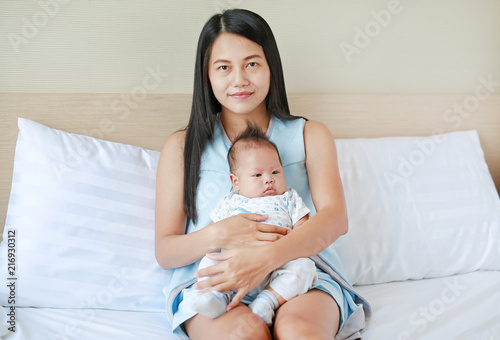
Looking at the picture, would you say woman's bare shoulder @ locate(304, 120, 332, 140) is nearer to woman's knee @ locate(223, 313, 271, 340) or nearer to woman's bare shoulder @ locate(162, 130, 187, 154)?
woman's bare shoulder @ locate(162, 130, 187, 154)

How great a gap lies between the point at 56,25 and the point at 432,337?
160 cm

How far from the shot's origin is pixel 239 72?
4.79 ft

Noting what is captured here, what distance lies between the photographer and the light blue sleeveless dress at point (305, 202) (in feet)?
4.24

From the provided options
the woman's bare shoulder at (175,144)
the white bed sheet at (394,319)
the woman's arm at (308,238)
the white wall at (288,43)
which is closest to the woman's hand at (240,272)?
the woman's arm at (308,238)

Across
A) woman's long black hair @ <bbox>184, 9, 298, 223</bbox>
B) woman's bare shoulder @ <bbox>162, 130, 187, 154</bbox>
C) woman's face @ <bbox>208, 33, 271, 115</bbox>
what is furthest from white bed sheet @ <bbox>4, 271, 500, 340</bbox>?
woman's face @ <bbox>208, 33, 271, 115</bbox>

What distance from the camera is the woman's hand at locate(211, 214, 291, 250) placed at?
4.11 ft

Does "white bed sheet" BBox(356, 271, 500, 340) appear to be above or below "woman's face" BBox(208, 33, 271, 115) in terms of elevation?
below

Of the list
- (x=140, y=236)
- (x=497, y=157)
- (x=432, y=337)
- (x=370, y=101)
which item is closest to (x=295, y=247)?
(x=432, y=337)

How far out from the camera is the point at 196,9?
1841 millimetres

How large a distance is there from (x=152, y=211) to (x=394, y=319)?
83 centimetres

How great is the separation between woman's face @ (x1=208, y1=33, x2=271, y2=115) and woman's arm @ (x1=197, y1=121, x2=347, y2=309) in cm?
23

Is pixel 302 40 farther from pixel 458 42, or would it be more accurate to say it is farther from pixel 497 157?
pixel 497 157

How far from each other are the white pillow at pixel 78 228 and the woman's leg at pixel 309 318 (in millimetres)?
504

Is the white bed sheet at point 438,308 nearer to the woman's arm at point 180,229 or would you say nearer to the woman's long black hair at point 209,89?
the woman's arm at point 180,229
